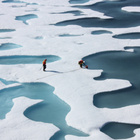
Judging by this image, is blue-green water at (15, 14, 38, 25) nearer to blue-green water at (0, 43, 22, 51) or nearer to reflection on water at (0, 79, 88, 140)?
blue-green water at (0, 43, 22, 51)

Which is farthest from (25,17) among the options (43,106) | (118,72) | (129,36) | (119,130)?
(119,130)

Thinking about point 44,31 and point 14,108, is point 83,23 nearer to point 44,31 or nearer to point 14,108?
point 44,31

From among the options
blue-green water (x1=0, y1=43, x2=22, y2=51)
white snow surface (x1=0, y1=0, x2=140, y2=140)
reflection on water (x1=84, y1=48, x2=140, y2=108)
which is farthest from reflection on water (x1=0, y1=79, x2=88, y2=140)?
blue-green water (x1=0, y1=43, x2=22, y2=51)

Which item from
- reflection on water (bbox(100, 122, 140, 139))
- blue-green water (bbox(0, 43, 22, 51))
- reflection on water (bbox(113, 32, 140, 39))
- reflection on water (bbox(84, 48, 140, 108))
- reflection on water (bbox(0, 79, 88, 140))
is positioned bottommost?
reflection on water (bbox(100, 122, 140, 139))

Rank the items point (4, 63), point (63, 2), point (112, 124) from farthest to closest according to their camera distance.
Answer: point (63, 2) → point (4, 63) → point (112, 124)

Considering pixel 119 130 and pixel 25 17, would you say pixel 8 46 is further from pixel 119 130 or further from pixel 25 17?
pixel 119 130

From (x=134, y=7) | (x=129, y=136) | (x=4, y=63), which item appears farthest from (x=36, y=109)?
(x=134, y=7)
